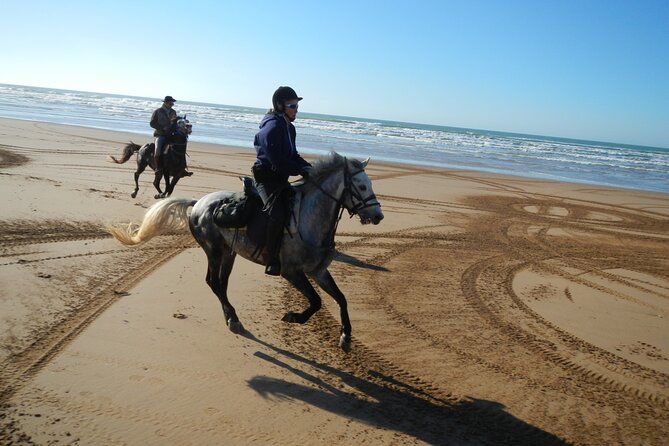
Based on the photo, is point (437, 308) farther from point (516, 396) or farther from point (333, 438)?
point (333, 438)

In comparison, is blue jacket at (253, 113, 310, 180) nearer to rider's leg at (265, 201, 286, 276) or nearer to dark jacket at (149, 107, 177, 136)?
rider's leg at (265, 201, 286, 276)

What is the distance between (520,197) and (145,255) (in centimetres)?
1619

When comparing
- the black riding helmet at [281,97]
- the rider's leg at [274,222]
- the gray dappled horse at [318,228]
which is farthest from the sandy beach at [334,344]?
the black riding helmet at [281,97]

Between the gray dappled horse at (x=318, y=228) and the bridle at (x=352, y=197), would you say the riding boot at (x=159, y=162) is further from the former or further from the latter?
the bridle at (x=352, y=197)

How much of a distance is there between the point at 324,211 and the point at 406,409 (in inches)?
88.2

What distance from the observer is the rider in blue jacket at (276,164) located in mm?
5578

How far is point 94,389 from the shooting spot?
451 cm

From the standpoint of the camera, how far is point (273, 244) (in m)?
5.71

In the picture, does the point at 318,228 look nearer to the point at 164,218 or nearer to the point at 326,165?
the point at 326,165

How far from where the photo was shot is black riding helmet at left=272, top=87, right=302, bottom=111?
568cm

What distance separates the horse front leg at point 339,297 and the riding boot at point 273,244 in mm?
454

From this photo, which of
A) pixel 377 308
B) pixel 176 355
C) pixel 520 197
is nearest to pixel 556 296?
pixel 377 308

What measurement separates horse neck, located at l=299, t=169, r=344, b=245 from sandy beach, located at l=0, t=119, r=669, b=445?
138 cm

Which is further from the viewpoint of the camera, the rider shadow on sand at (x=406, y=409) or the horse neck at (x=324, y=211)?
the horse neck at (x=324, y=211)
